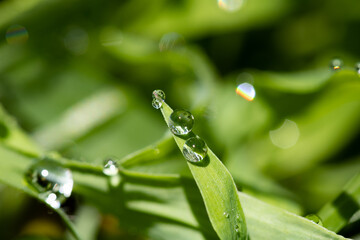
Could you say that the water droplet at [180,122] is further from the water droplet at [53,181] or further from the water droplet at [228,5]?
the water droplet at [228,5]

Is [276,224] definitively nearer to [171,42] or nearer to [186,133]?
[186,133]

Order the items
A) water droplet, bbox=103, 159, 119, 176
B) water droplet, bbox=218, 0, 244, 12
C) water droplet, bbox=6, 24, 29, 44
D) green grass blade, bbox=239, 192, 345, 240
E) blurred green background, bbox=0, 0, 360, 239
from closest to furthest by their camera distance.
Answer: green grass blade, bbox=239, 192, 345, 240 → water droplet, bbox=103, 159, 119, 176 → blurred green background, bbox=0, 0, 360, 239 → water droplet, bbox=6, 24, 29, 44 → water droplet, bbox=218, 0, 244, 12

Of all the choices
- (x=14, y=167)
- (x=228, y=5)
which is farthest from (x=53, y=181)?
(x=228, y=5)

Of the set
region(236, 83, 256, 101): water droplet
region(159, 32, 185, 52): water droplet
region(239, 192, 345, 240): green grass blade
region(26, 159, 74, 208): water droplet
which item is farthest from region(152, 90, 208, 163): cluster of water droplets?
region(159, 32, 185, 52): water droplet

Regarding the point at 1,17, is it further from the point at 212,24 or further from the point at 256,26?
the point at 256,26

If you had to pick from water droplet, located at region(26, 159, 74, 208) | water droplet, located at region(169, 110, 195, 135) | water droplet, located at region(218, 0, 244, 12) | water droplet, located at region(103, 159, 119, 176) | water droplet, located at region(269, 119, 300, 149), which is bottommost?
water droplet, located at region(169, 110, 195, 135)

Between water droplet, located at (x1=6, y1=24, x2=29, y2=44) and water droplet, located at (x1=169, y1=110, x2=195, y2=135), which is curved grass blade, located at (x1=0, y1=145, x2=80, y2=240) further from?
water droplet, located at (x1=6, y1=24, x2=29, y2=44)
